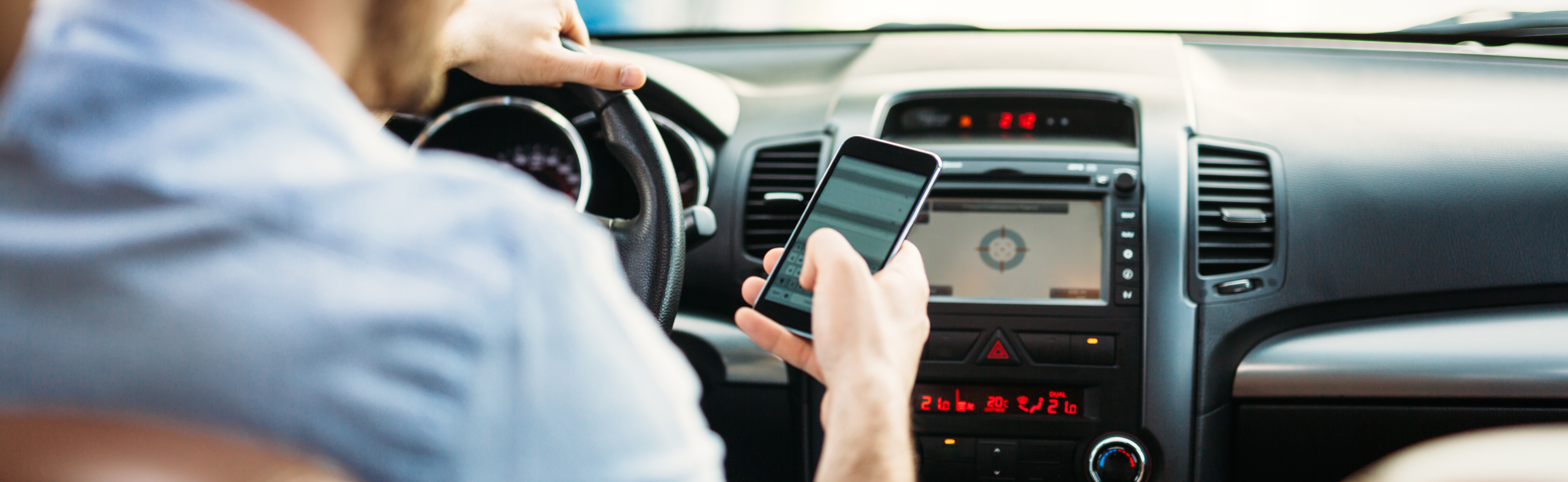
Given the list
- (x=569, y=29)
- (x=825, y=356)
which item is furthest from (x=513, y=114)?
(x=825, y=356)

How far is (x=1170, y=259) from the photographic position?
1.78m

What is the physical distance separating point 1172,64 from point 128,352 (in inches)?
77.1

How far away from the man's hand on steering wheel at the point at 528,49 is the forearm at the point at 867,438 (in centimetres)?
74

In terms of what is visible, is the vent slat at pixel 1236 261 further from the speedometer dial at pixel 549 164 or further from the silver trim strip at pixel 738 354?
the speedometer dial at pixel 549 164

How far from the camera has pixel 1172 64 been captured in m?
2.06

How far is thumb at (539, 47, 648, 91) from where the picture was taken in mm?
1517

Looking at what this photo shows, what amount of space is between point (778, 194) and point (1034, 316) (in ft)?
1.70

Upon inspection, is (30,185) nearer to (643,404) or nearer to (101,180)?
(101,180)

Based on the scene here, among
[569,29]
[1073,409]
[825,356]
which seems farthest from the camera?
[1073,409]

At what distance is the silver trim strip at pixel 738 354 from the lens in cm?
194

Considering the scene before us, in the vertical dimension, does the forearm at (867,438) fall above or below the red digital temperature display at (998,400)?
above

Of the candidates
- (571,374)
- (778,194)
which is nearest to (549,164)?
(778,194)

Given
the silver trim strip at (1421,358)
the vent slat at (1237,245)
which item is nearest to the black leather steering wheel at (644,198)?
the vent slat at (1237,245)

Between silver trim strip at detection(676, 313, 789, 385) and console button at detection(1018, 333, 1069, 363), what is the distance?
1.45 ft
